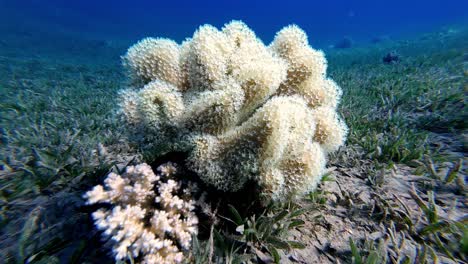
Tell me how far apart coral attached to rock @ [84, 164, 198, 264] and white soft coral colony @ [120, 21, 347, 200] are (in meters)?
0.29

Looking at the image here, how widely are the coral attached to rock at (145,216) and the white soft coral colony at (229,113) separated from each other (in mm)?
Result: 294

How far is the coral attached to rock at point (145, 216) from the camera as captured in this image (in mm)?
1611

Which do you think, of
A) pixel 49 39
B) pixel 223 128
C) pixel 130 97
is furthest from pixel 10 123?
pixel 49 39

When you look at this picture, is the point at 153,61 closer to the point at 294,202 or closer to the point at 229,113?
the point at 229,113

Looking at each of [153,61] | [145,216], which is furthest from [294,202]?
[153,61]

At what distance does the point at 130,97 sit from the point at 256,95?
1.05 m

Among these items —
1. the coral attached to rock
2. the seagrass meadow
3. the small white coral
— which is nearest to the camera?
the coral attached to rock

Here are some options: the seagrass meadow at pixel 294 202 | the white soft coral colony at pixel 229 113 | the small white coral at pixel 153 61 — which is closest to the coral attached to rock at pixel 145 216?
the seagrass meadow at pixel 294 202

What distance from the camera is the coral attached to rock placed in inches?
63.4

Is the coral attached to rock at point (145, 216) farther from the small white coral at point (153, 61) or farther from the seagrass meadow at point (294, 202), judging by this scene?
the small white coral at point (153, 61)

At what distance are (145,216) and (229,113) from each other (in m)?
0.99

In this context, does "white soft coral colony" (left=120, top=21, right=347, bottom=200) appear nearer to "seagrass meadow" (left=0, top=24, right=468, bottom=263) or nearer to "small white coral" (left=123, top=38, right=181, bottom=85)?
"small white coral" (left=123, top=38, right=181, bottom=85)

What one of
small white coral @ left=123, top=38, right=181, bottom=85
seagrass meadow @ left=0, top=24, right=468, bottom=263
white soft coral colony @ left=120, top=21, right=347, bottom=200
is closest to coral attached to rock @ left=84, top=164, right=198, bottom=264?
seagrass meadow @ left=0, top=24, right=468, bottom=263

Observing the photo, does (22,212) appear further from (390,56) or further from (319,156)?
(390,56)
